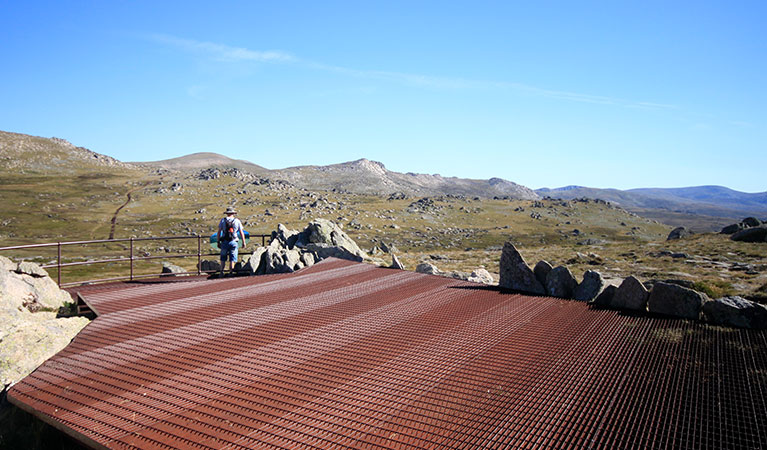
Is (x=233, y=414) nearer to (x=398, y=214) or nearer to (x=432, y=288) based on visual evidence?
(x=432, y=288)

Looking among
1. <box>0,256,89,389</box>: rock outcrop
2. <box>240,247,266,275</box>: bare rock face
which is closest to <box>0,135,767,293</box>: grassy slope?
<box>240,247,266,275</box>: bare rock face

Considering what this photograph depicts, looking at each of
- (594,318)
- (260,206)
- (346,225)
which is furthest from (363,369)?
(260,206)

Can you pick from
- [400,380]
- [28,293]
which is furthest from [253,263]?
[400,380]

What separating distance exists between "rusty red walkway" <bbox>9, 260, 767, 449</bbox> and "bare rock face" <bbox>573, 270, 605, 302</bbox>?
3.73 ft

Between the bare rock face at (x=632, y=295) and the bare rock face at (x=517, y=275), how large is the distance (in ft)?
6.75

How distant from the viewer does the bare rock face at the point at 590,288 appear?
424 inches

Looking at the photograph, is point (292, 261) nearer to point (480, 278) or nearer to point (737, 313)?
point (480, 278)

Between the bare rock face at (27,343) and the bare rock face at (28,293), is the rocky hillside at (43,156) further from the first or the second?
the bare rock face at (27,343)

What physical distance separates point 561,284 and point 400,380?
6901 millimetres

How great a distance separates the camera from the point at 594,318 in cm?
885

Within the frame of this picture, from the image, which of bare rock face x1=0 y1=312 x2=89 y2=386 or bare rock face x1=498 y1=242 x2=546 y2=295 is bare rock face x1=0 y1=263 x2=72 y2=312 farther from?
bare rock face x1=498 y1=242 x2=546 y2=295

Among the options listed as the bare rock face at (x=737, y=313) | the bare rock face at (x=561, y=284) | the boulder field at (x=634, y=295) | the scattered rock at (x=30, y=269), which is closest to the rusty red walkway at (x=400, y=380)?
the bare rock face at (x=737, y=313)

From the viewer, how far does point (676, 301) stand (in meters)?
8.79

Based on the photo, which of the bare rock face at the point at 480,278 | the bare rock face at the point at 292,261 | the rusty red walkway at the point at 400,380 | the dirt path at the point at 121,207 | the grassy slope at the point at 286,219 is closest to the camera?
the rusty red walkway at the point at 400,380
